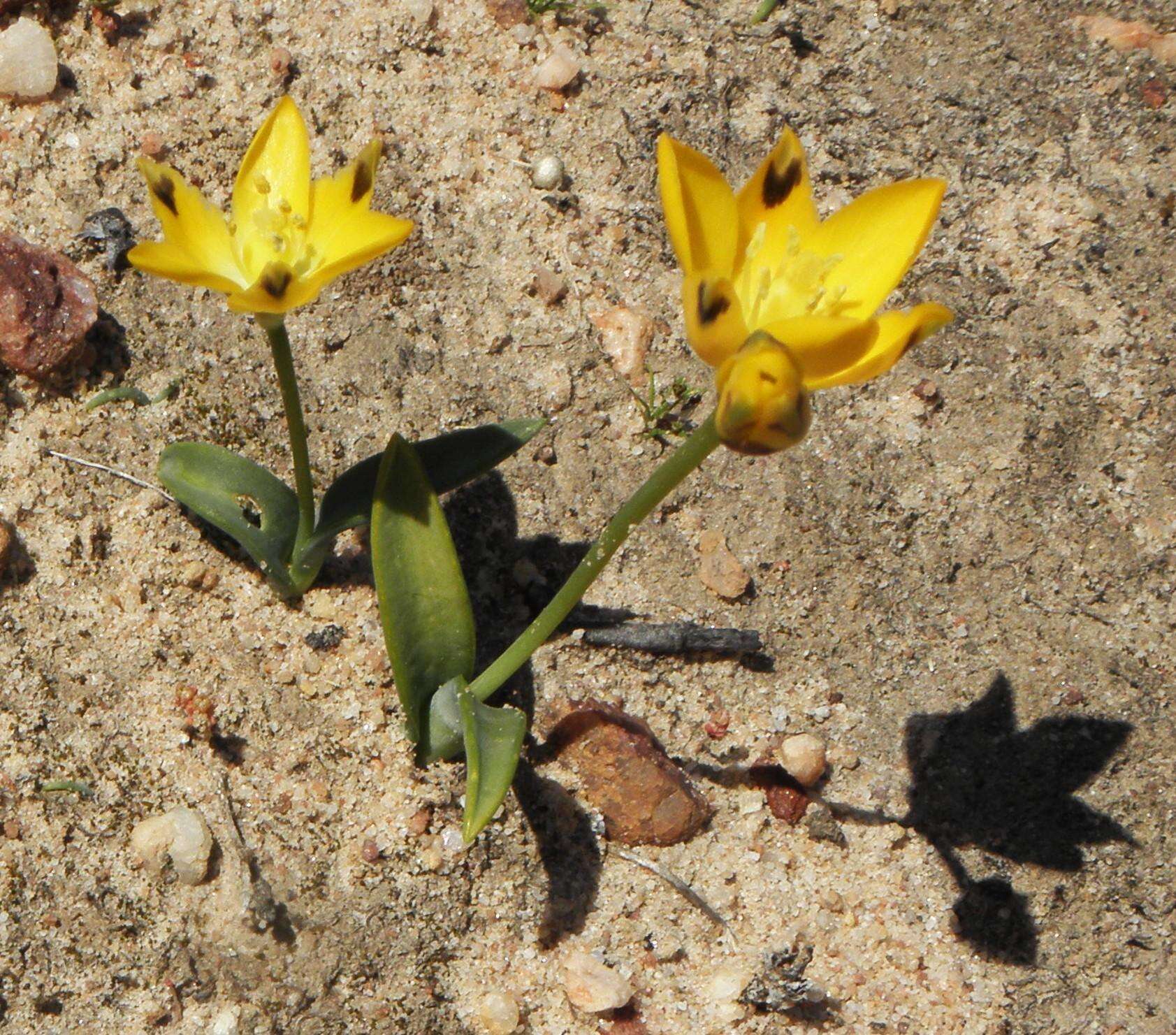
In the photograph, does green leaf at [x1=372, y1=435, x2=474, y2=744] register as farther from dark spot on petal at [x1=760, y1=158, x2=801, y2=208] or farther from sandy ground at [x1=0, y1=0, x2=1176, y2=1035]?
dark spot on petal at [x1=760, y1=158, x2=801, y2=208]

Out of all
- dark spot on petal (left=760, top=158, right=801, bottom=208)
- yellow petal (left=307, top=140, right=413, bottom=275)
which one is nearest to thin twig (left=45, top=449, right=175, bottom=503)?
yellow petal (left=307, top=140, right=413, bottom=275)

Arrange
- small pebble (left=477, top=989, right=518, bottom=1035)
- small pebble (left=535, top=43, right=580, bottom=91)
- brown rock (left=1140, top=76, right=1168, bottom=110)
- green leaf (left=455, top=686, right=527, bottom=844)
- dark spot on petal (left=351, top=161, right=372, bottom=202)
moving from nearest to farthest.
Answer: green leaf (left=455, top=686, right=527, bottom=844)
dark spot on petal (left=351, top=161, right=372, bottom=202)
small pebble (left=477, top=989, right=518, bottom=1035)
small pebble (left=535, top=43, right=580, bottom=91)
brown rock (left=1140, top=76, right=1168, bottom=110)

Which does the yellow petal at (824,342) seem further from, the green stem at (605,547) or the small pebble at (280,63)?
the small pebble at (280,63)

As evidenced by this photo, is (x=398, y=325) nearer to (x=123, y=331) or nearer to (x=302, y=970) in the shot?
(x=123, y=331)

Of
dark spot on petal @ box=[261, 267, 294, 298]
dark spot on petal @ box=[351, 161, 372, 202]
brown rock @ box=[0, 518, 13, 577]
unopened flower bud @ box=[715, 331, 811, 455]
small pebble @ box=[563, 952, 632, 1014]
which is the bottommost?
small pebble @ box=[563, 952, 632, 1014]

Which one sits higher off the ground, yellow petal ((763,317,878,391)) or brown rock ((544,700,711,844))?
yellow petal ((763,317,878,391))

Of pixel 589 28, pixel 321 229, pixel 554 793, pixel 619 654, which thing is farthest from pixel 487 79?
pixel 554 793
